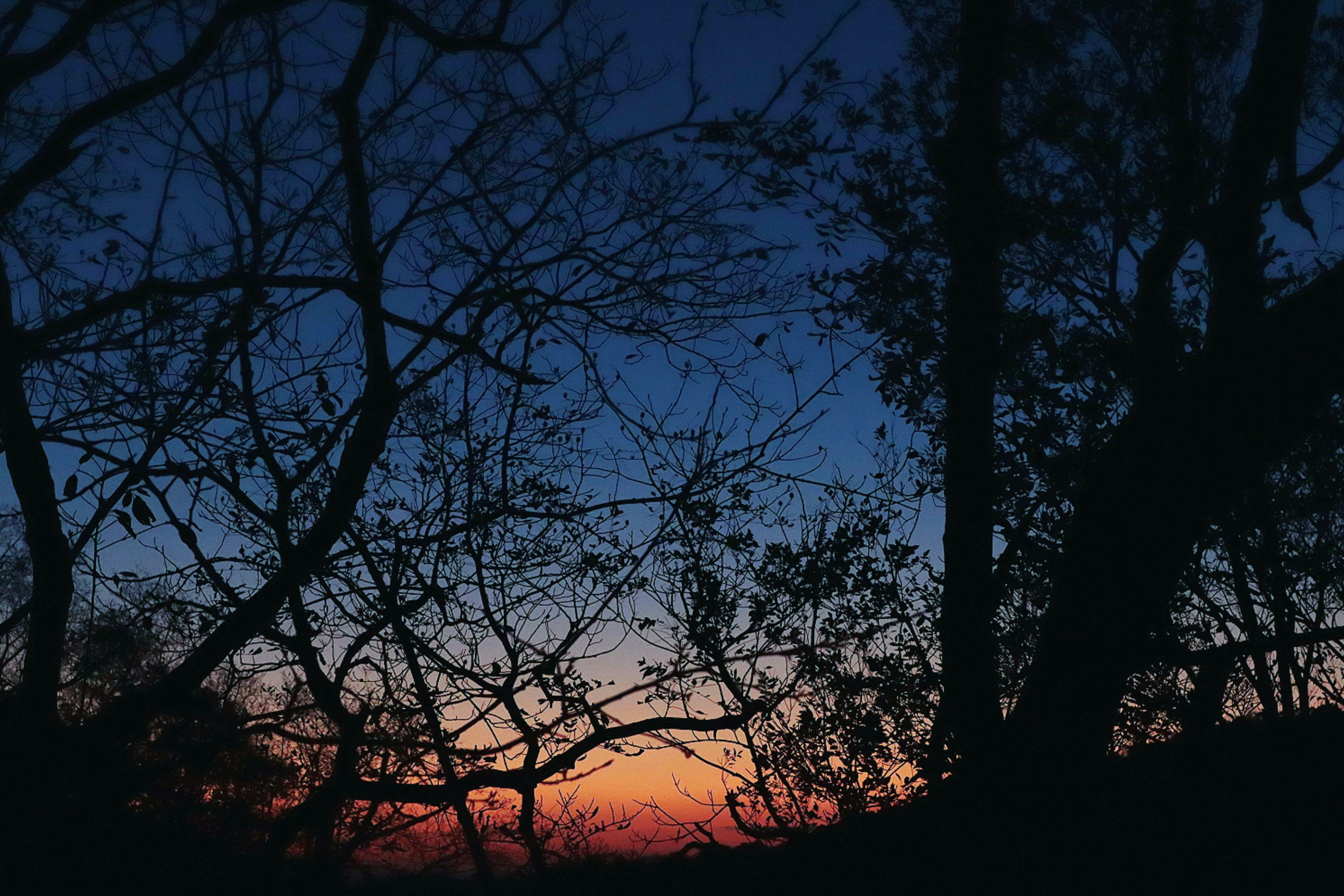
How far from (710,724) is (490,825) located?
6.10 ft

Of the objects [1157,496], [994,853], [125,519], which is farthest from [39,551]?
[1157,496]

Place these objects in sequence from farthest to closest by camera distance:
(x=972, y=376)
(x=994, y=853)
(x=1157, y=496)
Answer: (x=972, y=376) → (x=1157, y=496) → (x=994, y=853)

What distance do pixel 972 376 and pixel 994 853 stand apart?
9.70 feet

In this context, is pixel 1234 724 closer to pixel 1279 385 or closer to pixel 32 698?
pixel 1279 385

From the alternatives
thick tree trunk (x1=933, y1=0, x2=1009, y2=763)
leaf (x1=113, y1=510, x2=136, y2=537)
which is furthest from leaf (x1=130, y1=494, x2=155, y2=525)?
thick tree trunk (x1=933, y1=0, x2=1009, y2=763)

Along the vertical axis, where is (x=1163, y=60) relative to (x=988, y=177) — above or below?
above

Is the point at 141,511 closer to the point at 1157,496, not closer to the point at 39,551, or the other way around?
the point at 39,551

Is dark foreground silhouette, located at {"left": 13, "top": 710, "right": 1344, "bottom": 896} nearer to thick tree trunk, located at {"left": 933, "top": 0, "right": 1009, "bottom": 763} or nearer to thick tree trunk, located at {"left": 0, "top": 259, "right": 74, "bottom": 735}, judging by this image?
thick tree trunk, located at {"left": 933, "top": 0, "right": 1009, "bottom": 763}

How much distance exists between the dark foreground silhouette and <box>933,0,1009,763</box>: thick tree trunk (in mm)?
629

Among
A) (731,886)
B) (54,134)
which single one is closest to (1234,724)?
(731,886)

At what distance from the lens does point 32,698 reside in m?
6.47

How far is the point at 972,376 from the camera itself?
21.3ft

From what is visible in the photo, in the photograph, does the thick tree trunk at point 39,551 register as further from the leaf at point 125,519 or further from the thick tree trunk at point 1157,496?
the thick tree trunk at point 1157,496

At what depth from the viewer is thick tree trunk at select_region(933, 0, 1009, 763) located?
6090 mm
